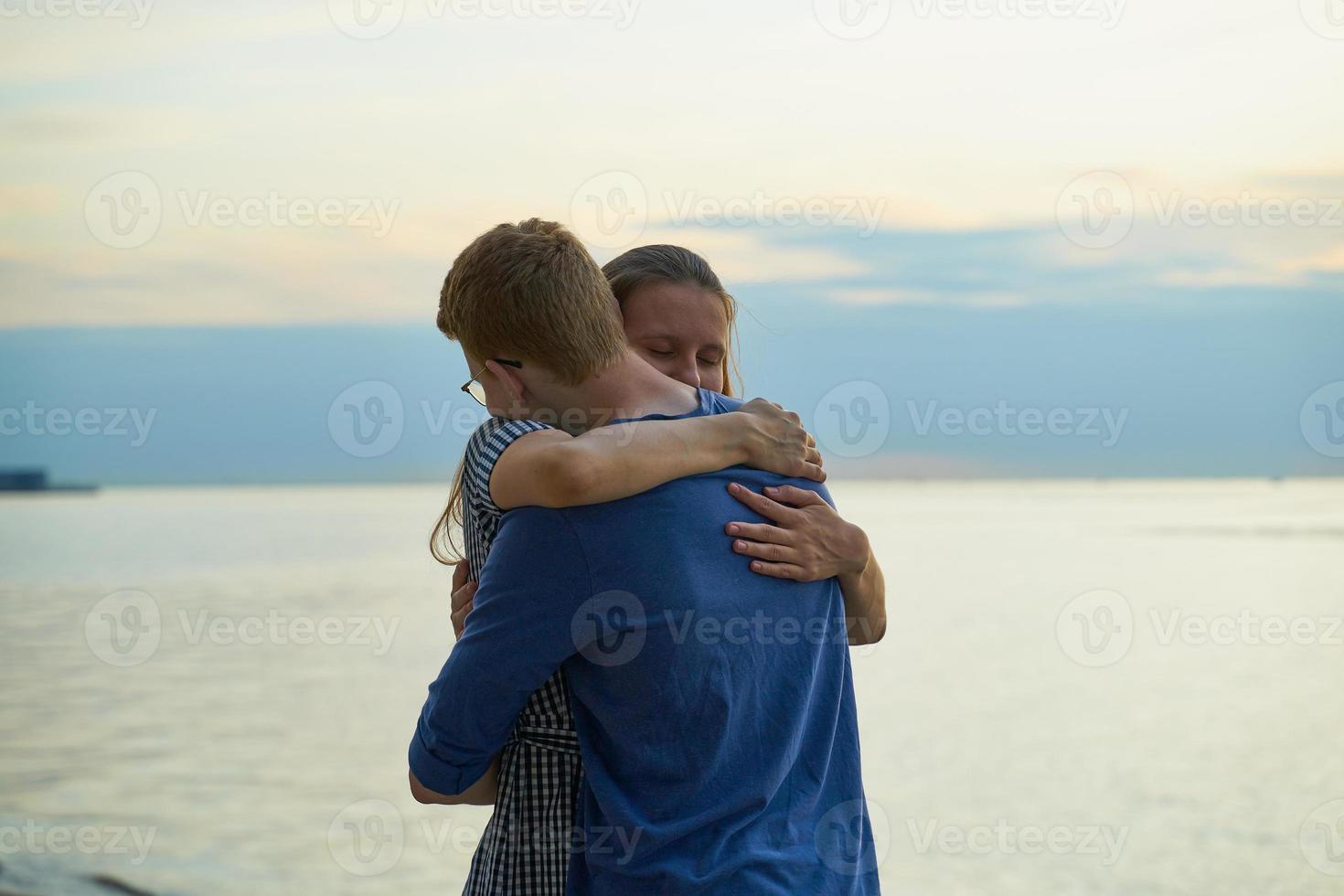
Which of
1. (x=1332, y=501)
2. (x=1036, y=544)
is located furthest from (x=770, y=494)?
(x=1332, y=501)

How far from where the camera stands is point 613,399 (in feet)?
4.70

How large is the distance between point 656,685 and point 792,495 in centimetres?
31

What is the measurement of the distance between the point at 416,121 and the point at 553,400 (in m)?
16.4

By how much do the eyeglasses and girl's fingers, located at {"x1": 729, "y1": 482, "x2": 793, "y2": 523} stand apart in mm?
284

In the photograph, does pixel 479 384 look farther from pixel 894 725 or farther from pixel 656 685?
pixel 894 725

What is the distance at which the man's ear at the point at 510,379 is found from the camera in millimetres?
1409

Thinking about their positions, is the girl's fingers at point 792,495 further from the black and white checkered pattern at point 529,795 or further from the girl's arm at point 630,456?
the black and white checkered pattern at point 529,795

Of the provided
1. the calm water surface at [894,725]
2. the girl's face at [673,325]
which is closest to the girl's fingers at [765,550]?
the girl's face at [673,325]

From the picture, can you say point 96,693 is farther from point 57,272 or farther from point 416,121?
point 57,272

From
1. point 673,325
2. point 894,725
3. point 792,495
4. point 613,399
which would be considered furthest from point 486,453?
point 894,725

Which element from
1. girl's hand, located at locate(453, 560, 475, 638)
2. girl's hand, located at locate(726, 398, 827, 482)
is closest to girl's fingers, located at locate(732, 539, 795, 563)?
girl's hand, located at locate(726, 398, 827, 482)

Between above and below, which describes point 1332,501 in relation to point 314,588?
above

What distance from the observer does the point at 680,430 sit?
1.37m

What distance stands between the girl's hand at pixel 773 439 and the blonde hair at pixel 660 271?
47 cm
